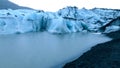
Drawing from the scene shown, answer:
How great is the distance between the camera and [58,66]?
8.10 metres

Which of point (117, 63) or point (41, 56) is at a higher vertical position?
point (117, 63)

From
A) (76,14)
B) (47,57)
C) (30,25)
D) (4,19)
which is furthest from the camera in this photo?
(76,14)

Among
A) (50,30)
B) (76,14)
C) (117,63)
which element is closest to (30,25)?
(50,30)

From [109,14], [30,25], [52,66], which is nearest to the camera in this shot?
[52,66]

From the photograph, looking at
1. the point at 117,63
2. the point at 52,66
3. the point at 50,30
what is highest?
the point at 117,63

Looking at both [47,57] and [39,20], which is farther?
[39,20]

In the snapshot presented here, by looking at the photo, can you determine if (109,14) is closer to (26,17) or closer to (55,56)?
(26,17)

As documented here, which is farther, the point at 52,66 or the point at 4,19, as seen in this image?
the point at 4,19

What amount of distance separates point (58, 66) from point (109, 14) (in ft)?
93.9

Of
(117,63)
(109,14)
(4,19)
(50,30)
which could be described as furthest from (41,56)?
(109,14)

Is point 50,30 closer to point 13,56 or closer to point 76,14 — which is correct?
point 76,14

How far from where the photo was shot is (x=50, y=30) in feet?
74.7

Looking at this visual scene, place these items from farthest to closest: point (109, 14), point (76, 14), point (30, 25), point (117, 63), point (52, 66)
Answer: point (109, 14)
point (76, 14)
point (30, 25)
point (52, 66)
point (117, 63)

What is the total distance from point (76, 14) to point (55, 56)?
70.5 ft
